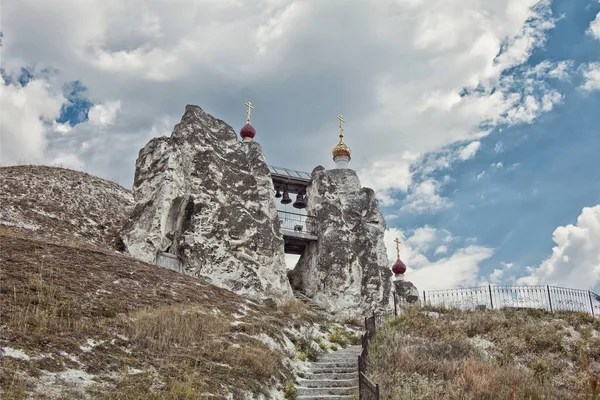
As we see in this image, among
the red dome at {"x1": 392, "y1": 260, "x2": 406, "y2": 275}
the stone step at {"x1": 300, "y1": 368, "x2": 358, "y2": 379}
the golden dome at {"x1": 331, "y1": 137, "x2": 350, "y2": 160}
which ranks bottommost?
the stone step at {"x1": 300, "y1": 368, "x2": 358, "y2": 379}

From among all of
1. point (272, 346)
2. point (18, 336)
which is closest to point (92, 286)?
point (18, 336)

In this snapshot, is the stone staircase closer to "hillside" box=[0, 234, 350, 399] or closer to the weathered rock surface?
"hillside" box=[0, 234, 350, 399]

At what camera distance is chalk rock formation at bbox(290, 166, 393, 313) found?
87.4ft

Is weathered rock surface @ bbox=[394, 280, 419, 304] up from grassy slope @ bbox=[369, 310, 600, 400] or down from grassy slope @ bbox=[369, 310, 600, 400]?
up

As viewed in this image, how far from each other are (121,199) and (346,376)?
18.0 m

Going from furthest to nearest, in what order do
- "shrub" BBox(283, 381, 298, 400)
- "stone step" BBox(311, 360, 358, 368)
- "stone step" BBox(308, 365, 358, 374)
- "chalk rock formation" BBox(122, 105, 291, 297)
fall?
"chalk rock formation" BBox(122, 105, 291, 297) < "stone step" BBox(311, 360, 358, 368) < "stone step" BBox(308, 365, 358, 374) < "shrub" BBox(283, 381, 298, 400)

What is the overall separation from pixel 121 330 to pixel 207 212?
484 inches

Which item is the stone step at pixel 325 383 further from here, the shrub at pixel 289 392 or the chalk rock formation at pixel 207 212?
the chalk rock formation at pixel 207 212

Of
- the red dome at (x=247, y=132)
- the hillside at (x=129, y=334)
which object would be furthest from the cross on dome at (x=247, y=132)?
the hillside at (x=129, y=334)

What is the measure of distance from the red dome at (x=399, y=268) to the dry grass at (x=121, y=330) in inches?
996

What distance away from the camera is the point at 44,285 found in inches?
446

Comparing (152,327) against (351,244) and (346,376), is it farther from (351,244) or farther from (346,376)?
(351,244)

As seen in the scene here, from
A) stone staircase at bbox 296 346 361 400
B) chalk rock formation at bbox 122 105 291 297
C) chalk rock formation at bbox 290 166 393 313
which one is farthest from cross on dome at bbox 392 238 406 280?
stone staircase at bbox 296 346 361 400

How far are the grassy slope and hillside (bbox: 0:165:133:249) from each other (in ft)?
41.8
